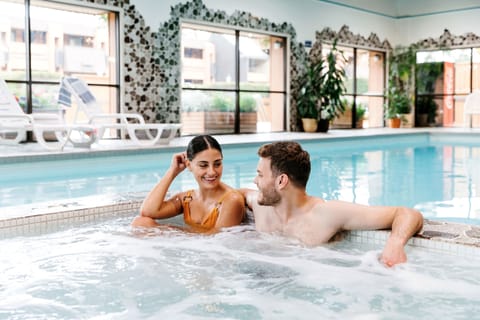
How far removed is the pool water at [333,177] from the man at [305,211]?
1653 mm

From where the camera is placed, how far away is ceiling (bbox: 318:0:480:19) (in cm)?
1511

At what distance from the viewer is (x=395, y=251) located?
8.70 feet

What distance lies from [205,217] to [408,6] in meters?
14.6

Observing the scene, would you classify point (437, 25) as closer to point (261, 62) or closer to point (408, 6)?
point (408, 6)

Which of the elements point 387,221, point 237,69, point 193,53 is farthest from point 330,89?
point 387,221

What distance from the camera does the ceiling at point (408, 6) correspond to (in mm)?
15109

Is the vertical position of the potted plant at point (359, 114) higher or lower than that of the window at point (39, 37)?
lower

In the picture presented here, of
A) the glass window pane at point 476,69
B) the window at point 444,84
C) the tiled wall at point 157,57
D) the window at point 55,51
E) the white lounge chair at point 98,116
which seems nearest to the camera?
the white lounge chair at point 98,116

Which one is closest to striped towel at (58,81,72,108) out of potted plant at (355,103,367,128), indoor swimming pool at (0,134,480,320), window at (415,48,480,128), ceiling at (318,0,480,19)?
indoor swimming pool at (0,134,480,320)

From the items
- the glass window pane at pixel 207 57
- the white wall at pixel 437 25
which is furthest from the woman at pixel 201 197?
the white wall at pixel 437 25

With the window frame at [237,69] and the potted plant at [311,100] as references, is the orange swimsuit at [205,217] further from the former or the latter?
the potted plant at [311,100]

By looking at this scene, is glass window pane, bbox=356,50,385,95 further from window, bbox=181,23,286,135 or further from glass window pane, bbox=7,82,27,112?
glass window pane, bbox=7,82,27,112

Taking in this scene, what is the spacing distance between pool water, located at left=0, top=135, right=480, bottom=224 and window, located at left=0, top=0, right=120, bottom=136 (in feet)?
7.50

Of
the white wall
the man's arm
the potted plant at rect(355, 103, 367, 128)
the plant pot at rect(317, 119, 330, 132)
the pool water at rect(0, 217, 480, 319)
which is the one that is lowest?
the pool water at rect(0, 217, 480, 319)
